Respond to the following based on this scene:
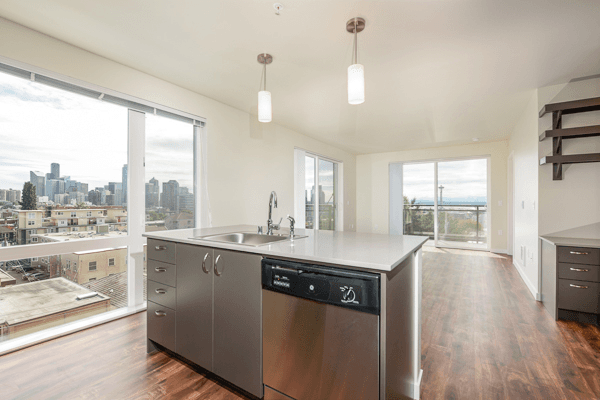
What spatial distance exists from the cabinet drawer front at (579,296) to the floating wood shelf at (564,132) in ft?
3.72

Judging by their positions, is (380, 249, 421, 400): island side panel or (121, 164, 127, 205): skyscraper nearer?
(380, 249, 421, 400): island side panel

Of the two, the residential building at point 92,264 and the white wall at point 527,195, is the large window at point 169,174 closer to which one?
the residential building at point 92,264

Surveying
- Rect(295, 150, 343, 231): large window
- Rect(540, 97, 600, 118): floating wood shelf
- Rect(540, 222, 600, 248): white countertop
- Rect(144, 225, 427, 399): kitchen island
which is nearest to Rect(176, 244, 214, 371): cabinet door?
Rect(144, 225, 427, 399): kitchen island

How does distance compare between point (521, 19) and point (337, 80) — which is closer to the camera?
point (521, 19)

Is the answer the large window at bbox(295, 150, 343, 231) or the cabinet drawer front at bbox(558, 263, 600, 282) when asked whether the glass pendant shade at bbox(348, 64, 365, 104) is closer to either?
the cabinet drawer front at bbox(558, 263, 600, 282)

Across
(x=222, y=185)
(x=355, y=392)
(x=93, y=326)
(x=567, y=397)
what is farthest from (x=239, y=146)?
(x=567, y=397)

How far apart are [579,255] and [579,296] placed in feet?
1.27

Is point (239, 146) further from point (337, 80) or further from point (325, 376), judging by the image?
point (325, 376)

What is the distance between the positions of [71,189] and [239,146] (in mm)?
2012

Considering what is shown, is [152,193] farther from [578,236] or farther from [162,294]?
[578,236]

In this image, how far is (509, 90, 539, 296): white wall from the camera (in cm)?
329

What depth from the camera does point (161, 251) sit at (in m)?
1.95

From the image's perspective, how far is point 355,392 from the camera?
3.70 feet

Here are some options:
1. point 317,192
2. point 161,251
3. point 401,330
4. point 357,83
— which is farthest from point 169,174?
point 317,192
